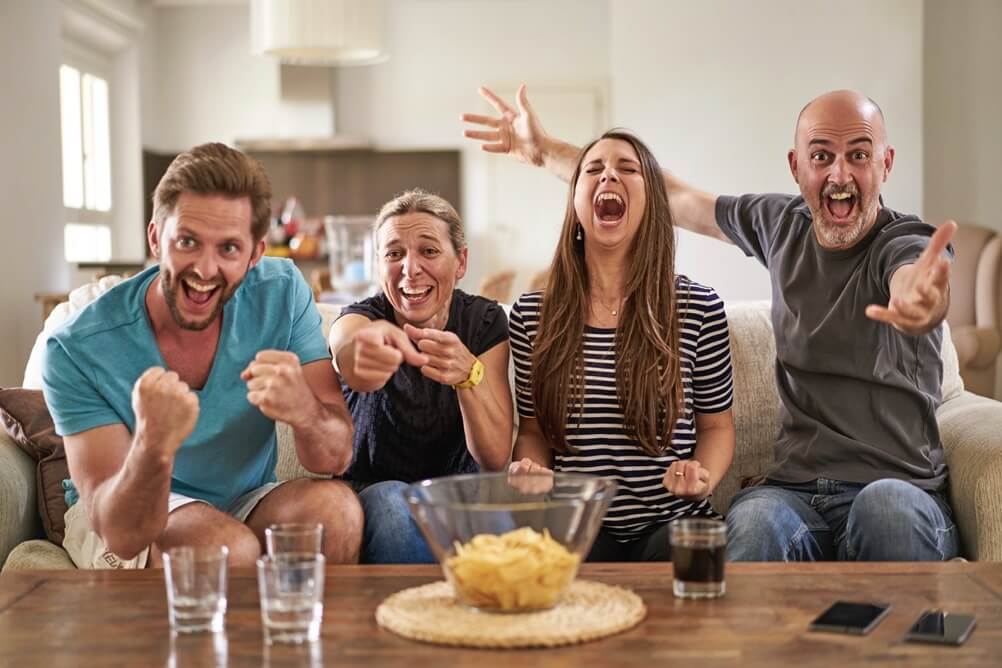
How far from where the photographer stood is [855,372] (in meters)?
2.41

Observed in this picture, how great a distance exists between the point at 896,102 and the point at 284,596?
5202 mm

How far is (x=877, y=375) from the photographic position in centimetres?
240

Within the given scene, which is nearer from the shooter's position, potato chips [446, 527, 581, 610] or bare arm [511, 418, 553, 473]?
potato chips [446, 527, 581, 610]

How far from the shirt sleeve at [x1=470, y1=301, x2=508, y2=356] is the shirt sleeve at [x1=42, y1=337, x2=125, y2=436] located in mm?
705

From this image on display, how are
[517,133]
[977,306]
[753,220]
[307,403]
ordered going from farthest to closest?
[977,306]
[517,133]
[753,220]
[307,403]

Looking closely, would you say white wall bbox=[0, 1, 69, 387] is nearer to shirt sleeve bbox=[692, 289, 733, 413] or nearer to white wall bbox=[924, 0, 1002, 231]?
shirt sleeve bbox=[692, 289, 733, 413]

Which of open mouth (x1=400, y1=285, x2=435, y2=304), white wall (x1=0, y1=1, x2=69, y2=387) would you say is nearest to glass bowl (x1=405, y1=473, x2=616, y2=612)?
open mouth (x1=400, y1=285, x2=435, y2=304)

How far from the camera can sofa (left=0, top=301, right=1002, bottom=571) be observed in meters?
2.33

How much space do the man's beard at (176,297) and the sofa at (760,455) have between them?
66cm

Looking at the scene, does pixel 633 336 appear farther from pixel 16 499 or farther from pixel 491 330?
pixel 16 499

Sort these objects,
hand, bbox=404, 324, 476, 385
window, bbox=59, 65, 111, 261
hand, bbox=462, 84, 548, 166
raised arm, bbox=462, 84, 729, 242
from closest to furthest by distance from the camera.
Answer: hand, bbox=404, 324, 476, 385 → raised arm, bbox=462, 84, 729, 242 → hand, bbox=462, 84, 548, 166 → window, bbox=59, 65, 111, 261

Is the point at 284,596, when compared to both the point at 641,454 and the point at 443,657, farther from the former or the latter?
the point at 641,454

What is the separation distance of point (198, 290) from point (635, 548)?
0.96 meters

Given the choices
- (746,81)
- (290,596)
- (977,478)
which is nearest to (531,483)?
(290,596)
